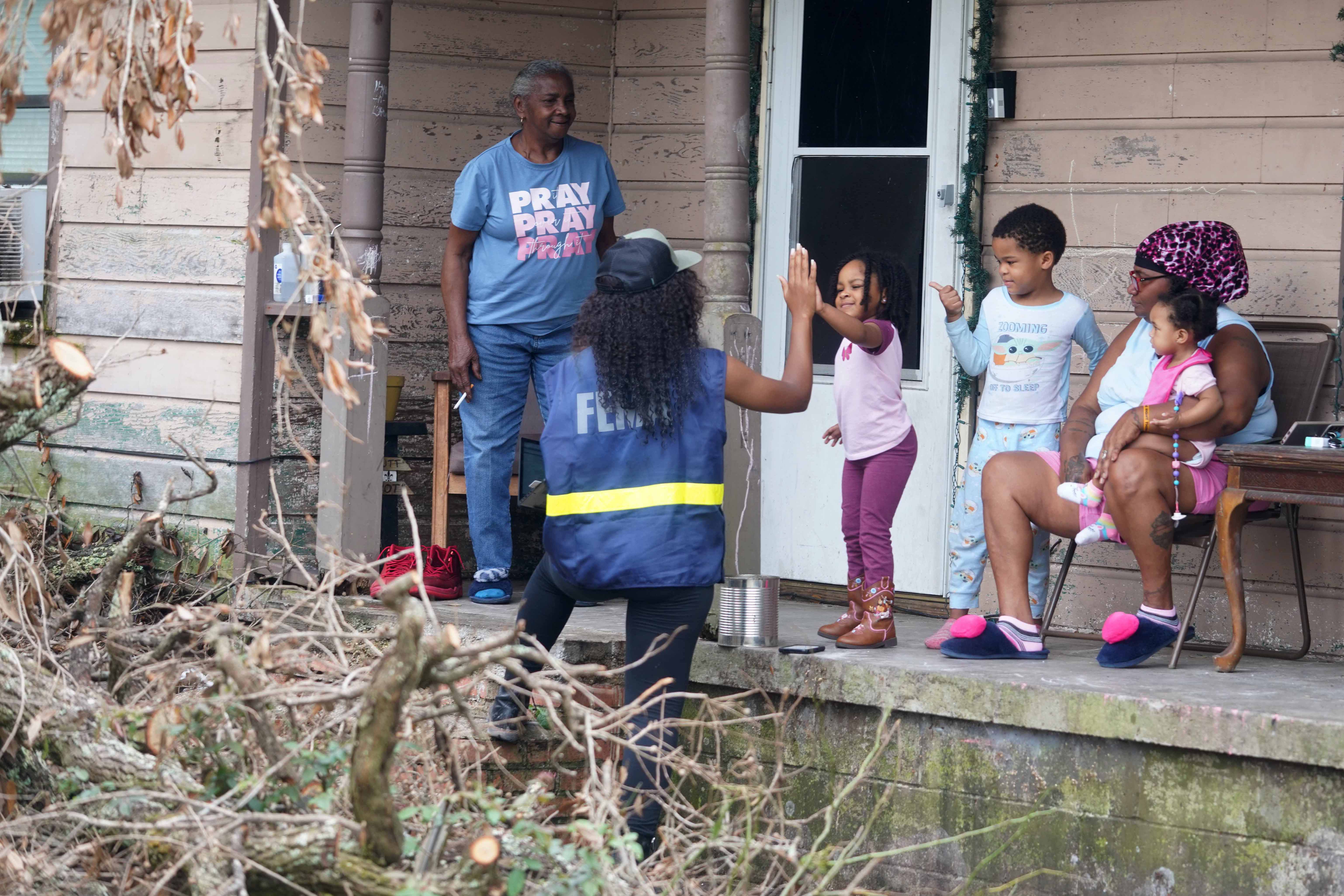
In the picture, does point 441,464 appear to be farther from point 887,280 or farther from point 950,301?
point 950,301

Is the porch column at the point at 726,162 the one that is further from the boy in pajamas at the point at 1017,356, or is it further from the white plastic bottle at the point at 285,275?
the white plastic bottle at the point at 285,275

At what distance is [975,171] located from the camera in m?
5.62

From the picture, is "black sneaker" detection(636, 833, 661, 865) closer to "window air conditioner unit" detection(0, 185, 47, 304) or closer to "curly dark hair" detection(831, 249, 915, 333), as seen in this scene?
"curly dark hair" detection(831, 249, 915, 333)

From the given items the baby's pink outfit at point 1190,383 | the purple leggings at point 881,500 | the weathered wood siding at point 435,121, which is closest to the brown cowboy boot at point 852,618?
the purple leggings at point 881,500

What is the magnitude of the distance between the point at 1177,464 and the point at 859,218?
190cm

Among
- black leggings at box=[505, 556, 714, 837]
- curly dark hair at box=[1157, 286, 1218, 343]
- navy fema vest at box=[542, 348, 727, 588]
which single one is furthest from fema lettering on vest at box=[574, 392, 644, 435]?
curly dark hair at box=[1157, 286, 1218, 343]

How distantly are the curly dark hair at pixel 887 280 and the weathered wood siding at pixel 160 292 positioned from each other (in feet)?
8.04

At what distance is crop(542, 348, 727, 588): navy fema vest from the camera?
384cm

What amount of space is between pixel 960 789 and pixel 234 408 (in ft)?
10.3

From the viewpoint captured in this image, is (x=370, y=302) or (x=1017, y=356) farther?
(x=370, y=302)

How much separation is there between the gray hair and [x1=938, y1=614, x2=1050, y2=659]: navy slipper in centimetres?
231

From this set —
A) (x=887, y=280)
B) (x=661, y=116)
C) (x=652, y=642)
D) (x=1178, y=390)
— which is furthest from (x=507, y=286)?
(x=1178, y=390)

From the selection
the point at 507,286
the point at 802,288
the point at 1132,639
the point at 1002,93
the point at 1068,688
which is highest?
the point at 1002,93

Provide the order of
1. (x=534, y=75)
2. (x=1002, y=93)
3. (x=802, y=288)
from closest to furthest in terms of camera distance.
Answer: (x=802, y=288), (x=534, y=75), (x=1002, y=93)
